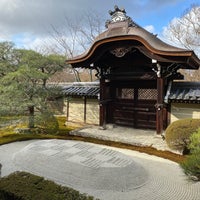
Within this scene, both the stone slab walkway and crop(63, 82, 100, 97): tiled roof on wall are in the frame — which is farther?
crop(63, 82, 100, 97): tiled roof on wall

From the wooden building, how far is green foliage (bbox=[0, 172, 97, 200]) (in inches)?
256

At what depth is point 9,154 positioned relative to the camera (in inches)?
289

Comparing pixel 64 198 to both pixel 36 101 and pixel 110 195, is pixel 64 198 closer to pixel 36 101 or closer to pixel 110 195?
pixel 110 195

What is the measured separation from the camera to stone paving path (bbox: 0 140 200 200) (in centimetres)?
496

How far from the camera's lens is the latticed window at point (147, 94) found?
10945mm

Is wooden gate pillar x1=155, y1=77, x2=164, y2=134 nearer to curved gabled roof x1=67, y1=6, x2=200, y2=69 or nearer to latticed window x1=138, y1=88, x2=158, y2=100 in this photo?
curved gabled roof x1=67, y1=6, x2=200, y2=69

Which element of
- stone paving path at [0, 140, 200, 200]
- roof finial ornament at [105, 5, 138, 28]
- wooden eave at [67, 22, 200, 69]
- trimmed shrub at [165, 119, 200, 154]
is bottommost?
stone paving path at [0, 140, 200, 200]

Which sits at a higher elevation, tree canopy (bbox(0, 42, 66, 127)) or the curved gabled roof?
the curved gabled roof

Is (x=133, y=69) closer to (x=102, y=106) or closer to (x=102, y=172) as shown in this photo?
(x=102, y=106)

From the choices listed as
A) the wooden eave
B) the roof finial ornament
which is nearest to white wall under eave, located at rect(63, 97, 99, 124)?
the wooden eave

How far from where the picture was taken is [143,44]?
9.11m

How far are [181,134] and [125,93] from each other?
4.50m

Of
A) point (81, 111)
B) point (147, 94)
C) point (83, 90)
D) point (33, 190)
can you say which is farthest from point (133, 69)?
point (33, 190)

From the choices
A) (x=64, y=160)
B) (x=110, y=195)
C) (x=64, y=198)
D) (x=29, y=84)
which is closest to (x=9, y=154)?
(x=64, y=160)
